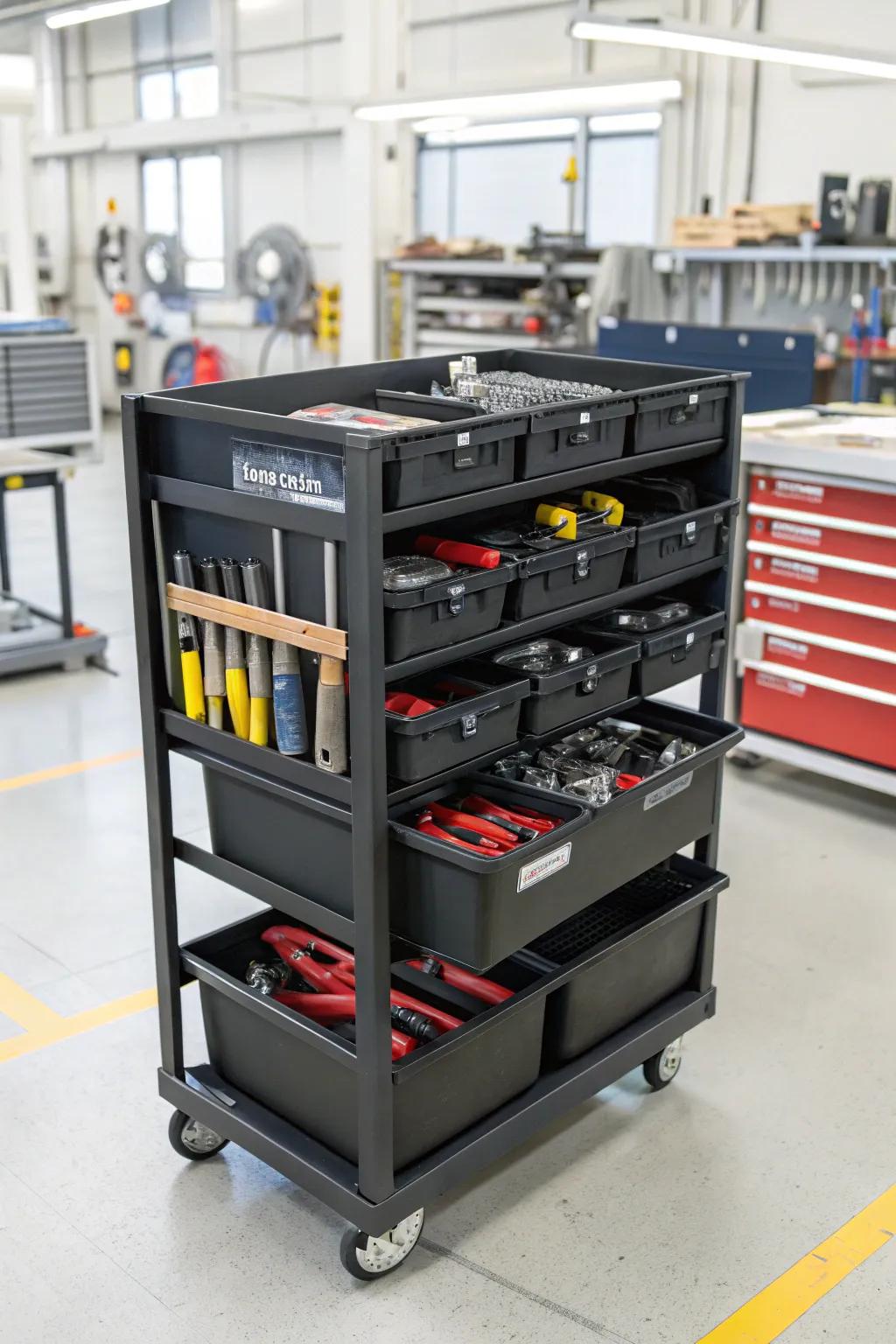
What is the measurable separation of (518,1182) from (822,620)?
85.6 inches

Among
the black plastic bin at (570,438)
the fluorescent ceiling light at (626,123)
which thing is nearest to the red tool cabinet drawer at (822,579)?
the black plastic bin at (570,438)

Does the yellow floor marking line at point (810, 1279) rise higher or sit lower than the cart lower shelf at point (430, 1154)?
lower

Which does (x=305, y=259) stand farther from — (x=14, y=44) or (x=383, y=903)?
(x=383, y=903)

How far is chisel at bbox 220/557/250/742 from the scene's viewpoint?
6.73ft

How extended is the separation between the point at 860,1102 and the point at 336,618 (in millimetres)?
1514

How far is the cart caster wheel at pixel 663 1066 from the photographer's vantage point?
2.59 meters

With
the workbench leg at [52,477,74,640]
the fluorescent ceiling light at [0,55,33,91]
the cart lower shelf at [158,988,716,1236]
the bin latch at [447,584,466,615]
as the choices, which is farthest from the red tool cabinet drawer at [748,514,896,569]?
the fluorescent ceiling light at [0,55,33,91]

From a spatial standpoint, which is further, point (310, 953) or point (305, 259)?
point (305, 259)

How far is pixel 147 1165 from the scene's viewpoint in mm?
2381

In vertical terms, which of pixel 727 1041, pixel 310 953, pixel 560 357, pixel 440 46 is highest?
pixel 440 46

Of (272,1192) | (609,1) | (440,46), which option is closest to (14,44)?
(440,46)

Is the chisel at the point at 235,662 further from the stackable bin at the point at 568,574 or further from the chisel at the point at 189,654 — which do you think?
the stackable bin at the point at 568,574

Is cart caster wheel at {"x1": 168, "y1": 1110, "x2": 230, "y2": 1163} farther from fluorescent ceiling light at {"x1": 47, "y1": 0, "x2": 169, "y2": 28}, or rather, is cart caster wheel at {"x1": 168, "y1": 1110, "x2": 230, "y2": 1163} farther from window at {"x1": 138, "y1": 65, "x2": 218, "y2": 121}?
window at {"x1": 138, "y1": 65, "x2": 218, "y2": 121}

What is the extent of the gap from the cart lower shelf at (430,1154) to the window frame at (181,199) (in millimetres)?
11292
